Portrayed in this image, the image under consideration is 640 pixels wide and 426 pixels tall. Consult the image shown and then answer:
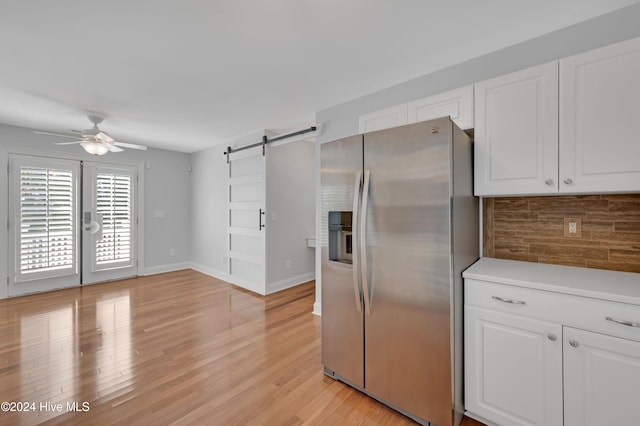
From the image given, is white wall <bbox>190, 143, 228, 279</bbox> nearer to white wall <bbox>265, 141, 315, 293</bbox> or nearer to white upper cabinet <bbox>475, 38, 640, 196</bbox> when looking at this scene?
white wall <bbox>265, 141, 315, 293</bbox>

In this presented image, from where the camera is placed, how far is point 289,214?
4.58m

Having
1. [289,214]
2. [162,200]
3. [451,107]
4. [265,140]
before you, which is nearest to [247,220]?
[289,214]

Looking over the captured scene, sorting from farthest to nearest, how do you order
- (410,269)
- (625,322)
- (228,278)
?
(228,278) < (410,269) < (625,322)

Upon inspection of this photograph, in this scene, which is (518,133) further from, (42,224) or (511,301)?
(42,224)

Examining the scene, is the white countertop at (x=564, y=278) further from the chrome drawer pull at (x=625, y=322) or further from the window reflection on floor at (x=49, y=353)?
the window reflection on floor at (x=49, y=353)

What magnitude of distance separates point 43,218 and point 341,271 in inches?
196

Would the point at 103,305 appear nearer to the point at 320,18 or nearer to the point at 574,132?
the point at 320,18

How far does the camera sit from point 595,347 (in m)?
1.30

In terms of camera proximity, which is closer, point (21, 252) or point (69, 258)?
point (21, 252)

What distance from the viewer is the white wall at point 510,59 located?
166 cm

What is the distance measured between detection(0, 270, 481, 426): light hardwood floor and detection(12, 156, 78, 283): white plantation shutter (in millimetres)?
584

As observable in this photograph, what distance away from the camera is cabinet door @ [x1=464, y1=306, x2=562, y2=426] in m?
1.40

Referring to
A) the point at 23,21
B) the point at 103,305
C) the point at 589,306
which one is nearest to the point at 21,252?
the point at 103,305

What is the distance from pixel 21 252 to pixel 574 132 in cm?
653
